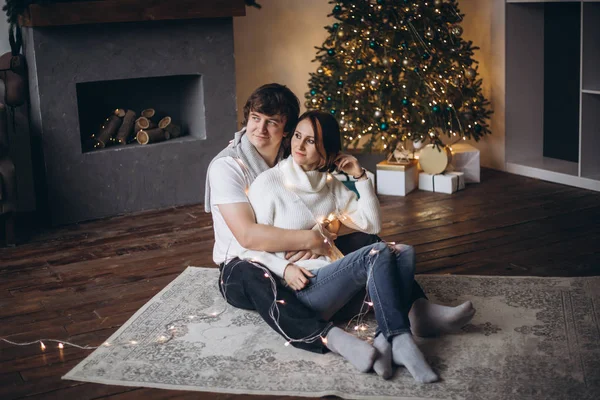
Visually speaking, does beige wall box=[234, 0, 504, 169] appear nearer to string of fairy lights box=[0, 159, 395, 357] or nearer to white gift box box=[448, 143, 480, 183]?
Result: white gift box box=[448, 143, 480, 183]

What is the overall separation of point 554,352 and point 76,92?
116 inches

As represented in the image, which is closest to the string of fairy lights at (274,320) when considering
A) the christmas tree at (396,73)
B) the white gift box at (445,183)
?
the christmas tree at (396,73)

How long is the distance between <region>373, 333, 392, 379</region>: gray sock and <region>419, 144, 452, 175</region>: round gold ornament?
2.53 m

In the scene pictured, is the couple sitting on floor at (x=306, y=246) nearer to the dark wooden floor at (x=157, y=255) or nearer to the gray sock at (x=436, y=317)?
the gray sock at (x=436, y=317)

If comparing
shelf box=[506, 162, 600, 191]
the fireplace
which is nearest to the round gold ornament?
shelf box=[506, 162, 600, 191]

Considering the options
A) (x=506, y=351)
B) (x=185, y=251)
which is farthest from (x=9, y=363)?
(x=506, y=351)

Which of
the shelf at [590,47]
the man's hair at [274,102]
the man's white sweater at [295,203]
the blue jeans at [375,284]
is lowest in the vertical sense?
the blue jeans at [375,284]

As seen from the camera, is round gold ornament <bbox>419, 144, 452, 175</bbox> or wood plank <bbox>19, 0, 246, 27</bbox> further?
round gold ornament <bbox>419, 144, 452, 175</bbox>

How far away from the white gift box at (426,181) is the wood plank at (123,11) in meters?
1.47

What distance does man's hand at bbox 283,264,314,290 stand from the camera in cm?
259

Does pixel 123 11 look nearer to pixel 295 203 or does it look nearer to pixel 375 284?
pixel 295 203

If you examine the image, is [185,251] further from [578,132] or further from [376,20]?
[578,132]

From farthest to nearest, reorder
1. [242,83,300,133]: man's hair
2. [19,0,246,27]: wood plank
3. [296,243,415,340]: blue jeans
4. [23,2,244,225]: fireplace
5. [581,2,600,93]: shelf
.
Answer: [581,2,600,93]: shelf, [23,2,244,225]: fireplace, [19,0,246,27]: wood plank, [242,83,300,133]: man's hair, [296,243,415,340]: blue jeans

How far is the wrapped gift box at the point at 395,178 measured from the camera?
4.71 metres
